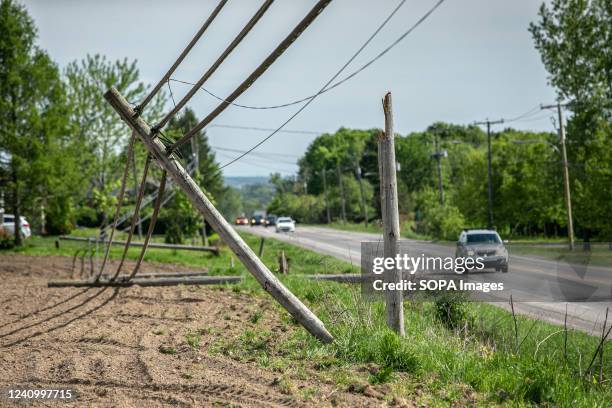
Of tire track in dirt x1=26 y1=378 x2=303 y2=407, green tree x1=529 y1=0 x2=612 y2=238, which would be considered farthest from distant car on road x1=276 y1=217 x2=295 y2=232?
tire track in dirt x1=26 y1=378 x2=303 y2=407

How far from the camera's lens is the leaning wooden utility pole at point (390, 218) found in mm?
9836

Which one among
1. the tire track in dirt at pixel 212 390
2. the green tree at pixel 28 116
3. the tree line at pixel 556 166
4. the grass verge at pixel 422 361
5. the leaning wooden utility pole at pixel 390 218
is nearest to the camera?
the tire track in dirt at pixel 212 390

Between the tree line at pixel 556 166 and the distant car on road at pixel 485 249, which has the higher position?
the tree line at pixel 556 166

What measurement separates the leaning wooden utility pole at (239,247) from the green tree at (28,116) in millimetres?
21867

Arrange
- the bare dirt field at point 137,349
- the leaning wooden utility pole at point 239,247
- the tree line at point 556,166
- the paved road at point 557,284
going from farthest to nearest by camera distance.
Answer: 1. the tree line at point 556,166
2. the paved road at point 557,284
3. the leaning wooden utility pole at point 239,247
4. the bare dirt field at point 137,349

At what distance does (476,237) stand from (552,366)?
1712 cm

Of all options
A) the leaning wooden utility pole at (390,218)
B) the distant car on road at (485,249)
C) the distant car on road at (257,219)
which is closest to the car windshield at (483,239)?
the distant car on road at (485,249)

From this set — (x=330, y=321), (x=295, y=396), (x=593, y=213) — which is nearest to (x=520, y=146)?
(x=593, y=213)

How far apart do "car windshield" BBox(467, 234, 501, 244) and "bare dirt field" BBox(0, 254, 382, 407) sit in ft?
38.5

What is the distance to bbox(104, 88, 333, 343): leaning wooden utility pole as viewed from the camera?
952cm

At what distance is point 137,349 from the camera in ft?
31.0

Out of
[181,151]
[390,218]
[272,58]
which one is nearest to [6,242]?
[181,151]

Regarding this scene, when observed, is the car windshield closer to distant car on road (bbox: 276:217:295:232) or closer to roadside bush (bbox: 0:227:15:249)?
roadside bush (bbox: 0:227:15:249)

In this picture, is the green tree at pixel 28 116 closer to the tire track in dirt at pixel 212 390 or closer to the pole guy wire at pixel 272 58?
the pole guy wire at pixel 272 58
